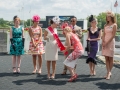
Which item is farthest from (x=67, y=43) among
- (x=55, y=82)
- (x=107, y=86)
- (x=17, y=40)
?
(x=17, y=40)

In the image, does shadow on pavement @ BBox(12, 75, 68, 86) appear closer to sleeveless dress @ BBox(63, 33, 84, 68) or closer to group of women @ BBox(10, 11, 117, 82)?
group of women @ BBox(10, 11, 117, 82)

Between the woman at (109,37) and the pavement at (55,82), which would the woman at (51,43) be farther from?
the woman at (109,37)

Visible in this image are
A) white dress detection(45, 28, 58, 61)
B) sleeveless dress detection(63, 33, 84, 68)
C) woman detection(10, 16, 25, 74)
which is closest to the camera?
sleeveless dress detection(63, 33, 84, 68)

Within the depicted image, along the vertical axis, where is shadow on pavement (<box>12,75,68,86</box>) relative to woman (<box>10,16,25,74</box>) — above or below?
below

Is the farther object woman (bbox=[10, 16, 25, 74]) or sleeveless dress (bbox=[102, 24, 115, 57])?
woman (bbox=[10, 16, 25, 74])

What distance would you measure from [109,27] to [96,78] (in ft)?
4.96

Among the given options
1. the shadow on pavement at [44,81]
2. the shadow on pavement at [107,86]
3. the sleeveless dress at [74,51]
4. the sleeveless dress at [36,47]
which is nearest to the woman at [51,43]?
the sleeveless dress at [74,51]

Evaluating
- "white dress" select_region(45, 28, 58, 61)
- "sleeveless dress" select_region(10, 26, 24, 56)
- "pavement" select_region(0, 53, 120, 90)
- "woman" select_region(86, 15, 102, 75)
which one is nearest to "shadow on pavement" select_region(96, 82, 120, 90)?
"pavement" select_region(0, 53, 120, 90)

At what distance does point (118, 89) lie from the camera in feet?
19.8

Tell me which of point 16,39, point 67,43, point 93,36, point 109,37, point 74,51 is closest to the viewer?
point 67,43

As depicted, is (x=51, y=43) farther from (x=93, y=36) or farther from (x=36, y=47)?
(x=93, y=36)

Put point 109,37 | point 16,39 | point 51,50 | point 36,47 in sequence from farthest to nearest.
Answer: point 16,39
point 36,47
point 109,37
point 51,50

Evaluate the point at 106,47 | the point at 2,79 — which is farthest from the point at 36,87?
the point at 106,47

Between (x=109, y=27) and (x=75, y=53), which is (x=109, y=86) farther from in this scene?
(x=109, y=27)
